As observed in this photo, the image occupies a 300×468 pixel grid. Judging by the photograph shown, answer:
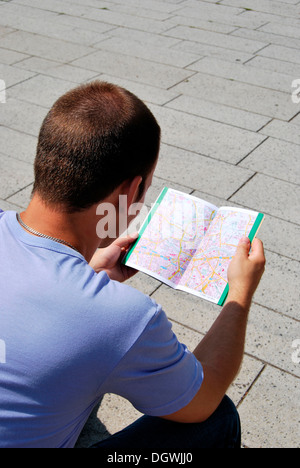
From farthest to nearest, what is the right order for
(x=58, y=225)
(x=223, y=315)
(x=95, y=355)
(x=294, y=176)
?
1. (x=294, y=176)
2. (x=223, y=315)
3. (x=58, y=225)
4. (x=95, y=355)

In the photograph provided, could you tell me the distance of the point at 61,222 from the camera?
1618 millimetres

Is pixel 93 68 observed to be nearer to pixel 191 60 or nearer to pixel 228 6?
pixel 191 60

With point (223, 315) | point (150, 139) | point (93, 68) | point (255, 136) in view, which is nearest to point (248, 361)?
point (223, 315)

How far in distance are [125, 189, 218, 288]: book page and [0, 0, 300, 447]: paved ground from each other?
2.49ft

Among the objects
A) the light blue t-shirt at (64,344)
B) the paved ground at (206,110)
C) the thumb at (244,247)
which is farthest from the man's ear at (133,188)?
the paved ground at (206,110)

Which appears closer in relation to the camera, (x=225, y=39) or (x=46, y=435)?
(x=46, y=435)

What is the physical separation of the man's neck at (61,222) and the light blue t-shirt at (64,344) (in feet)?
0.20

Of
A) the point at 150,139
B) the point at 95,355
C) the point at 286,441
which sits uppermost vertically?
the point at 150,139

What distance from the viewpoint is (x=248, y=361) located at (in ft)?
9.52

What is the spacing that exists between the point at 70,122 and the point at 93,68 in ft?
15.3

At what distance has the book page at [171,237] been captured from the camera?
2369 millimetres

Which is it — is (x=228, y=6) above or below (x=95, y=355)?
below

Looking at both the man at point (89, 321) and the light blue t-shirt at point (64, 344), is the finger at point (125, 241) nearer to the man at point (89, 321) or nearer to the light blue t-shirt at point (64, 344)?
the man at point (89, 321)

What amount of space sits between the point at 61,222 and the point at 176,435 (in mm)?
770
